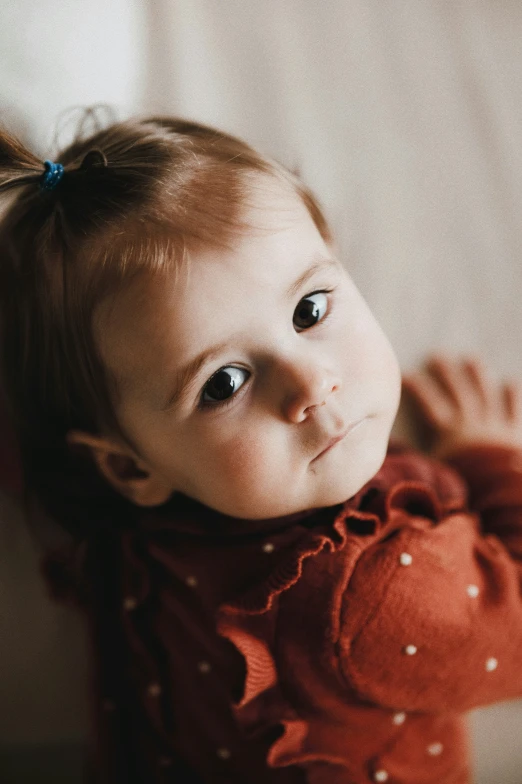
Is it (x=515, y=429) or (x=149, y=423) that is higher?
(x=149, y=423)

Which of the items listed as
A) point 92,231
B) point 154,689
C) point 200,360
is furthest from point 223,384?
point 154,689

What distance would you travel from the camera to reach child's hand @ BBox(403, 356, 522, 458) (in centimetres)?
87

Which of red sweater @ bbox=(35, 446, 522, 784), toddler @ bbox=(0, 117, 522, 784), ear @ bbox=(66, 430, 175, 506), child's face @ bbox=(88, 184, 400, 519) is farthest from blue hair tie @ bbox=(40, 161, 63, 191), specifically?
red sweater @ bbox=(35, 446, 522, 784)

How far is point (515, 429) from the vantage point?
0.87m

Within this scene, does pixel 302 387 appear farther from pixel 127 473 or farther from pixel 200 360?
pixel 127 473

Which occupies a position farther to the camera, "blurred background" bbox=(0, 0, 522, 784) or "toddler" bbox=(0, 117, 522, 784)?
"blurred background" bbox=(0, 0, 522, 784)

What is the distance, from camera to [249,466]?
612 mm

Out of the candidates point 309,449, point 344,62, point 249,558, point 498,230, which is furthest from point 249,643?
point 344,62

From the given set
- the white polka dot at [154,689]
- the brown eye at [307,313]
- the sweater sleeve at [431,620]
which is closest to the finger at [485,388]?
the sweater sleeve at [431,620]

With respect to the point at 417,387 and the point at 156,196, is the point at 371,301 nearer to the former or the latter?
the point at 417,387

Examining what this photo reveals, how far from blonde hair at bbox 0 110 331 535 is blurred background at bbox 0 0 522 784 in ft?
0.64

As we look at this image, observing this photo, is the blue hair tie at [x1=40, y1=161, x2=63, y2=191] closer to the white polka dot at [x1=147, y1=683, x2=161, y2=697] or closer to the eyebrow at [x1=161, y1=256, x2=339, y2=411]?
the eyebrow at [x1=161, y1=256, x2=339, y2=411]

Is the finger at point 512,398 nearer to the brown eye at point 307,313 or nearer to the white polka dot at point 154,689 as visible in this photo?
the brown eye at point 307,313

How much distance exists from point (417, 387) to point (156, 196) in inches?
17.2
